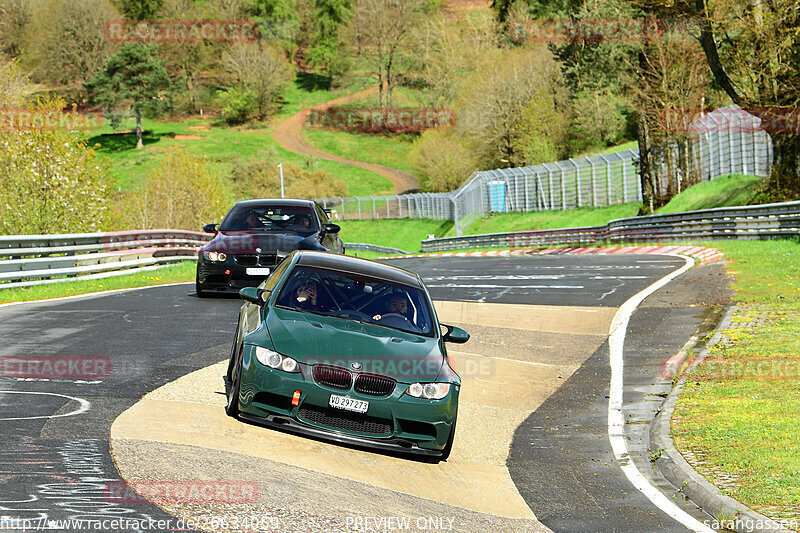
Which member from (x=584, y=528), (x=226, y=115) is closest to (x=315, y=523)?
(x=584, y=528)

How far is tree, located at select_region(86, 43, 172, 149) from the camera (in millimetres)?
111375

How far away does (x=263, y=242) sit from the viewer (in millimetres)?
16188

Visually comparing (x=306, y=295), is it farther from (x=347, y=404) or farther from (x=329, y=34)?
(x=329, y=34)

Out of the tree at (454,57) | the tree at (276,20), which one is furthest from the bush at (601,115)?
the tree at (276,20)

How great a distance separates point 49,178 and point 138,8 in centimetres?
11663

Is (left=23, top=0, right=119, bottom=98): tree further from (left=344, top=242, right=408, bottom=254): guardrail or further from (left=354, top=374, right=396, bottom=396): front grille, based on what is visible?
(left=354, top=374, right=396, bottom=396): front grille

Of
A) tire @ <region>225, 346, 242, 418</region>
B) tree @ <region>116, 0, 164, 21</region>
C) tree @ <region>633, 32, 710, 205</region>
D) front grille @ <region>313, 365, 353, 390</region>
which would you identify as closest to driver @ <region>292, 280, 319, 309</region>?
tire @ <region>225, 346, 242, 418</region>

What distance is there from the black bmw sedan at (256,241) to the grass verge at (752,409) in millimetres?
7216

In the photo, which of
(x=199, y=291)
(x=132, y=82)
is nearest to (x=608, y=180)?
(x=199, y=291)

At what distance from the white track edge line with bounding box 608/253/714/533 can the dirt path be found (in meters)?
90.1

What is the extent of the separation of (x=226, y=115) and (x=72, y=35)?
22731 mm

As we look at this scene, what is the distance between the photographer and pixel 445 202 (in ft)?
252

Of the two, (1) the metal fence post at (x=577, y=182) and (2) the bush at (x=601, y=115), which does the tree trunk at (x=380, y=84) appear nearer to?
(2) the bush at (x=601, y=115)

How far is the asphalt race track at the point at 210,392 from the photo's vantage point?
6426 millimetres
